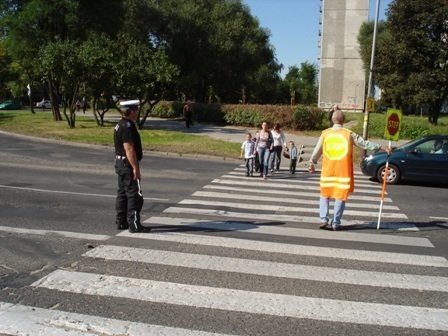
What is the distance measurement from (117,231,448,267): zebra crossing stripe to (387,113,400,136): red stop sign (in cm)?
400

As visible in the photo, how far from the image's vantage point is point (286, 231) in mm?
7730

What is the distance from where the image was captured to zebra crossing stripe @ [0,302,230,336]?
405 centimetres

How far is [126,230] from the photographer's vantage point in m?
7.36

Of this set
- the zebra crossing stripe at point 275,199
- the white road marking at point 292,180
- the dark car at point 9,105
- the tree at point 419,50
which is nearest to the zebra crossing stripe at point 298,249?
the zebra crossing stripe at point 275,199

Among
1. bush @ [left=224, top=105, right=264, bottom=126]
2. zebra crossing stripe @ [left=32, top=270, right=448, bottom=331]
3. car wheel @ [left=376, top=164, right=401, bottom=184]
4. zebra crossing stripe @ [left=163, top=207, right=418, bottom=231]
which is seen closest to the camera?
zebra crossing stripe @ [left=32, top=270, right=448, bottom=331]

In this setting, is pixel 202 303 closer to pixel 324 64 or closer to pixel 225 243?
pixel 225 243

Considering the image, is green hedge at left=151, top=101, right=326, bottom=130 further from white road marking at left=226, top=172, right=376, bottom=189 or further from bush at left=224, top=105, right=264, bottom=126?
white road marking at left=226, top=172, right=376, bottom=189

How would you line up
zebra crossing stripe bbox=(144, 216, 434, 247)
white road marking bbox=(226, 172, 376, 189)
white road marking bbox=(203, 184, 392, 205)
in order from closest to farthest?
1. zebra crossing stripe bbox=(144, 216, 434, 247)
2. white road marking bbox=(203, 184, 392, 205)
3. white road marking bbox=(226, 172, 376, 189)

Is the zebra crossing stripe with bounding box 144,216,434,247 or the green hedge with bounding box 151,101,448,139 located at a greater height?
the green hedge with bounding box 151,101,448,139

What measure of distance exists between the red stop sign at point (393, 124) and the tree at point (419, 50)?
2141cm

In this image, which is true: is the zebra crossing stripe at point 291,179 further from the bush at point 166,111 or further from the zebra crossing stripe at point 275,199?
the bush at point 166,111

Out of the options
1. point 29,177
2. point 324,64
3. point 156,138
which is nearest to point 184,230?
point 29,177

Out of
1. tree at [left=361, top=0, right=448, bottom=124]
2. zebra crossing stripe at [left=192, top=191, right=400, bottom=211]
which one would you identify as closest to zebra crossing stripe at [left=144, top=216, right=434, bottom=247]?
zebra crossing stripe at [left=192, top=191, right=400, bottom=211]

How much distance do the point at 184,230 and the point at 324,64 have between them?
54982 mm
